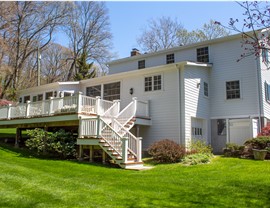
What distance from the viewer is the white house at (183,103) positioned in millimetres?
14016

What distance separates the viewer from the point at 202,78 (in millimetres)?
16391

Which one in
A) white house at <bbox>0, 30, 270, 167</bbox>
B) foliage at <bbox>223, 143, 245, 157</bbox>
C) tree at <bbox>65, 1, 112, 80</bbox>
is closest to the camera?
foliage at <bbox>223, 143, 245, 157</bbox>

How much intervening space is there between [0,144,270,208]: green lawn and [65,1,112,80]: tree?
28.4m

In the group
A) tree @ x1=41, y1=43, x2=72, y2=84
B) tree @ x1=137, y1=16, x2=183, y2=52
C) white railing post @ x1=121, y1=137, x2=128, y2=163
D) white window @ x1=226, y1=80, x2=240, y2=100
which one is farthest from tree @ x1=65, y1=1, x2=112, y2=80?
white railing post @ x1=121, y1=137, x2=128, y2=163

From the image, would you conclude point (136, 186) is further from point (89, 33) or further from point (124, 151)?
point (89, 33)

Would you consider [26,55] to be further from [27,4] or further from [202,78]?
[202,78]

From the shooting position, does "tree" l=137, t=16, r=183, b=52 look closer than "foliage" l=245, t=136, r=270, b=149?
No

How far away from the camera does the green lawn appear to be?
231 inches

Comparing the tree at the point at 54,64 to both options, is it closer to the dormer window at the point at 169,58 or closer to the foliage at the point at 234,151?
the dormer window at the point at 169,58

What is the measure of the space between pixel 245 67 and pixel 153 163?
839 cm

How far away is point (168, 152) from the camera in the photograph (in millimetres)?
11969

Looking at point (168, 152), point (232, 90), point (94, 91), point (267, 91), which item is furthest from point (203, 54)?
point (168, 152)

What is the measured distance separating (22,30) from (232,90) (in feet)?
85.5

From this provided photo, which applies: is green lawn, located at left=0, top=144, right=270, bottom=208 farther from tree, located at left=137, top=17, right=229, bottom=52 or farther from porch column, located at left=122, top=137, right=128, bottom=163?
tree, located at left=137, top=17, right=229, bottom=52
